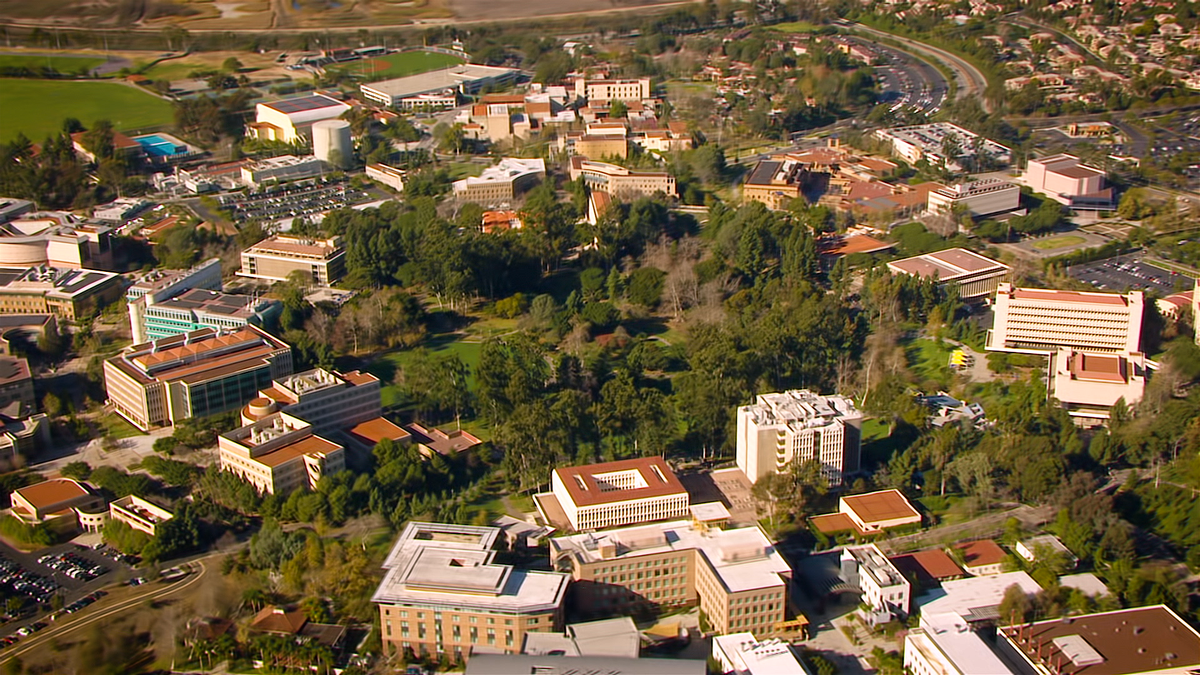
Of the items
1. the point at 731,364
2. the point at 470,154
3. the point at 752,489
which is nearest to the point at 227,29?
the point at 470,154

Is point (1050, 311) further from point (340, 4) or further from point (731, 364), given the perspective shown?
point (340, 4)

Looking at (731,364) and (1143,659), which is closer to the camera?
(1143,659)

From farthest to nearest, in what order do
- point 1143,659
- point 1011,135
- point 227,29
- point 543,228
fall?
point 227,29
point 1011,135
point 543,228
point 1143,659

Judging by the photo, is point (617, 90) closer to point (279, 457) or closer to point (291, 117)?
point (291, 117)

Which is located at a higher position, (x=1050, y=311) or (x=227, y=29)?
(x=227, y=29)

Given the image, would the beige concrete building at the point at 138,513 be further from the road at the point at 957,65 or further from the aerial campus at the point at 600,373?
the road at the point at 957,65

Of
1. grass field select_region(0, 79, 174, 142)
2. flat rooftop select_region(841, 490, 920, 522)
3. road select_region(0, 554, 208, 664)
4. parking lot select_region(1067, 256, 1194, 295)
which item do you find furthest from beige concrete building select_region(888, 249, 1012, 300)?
grass field select_region(0, 79, 174, 142)

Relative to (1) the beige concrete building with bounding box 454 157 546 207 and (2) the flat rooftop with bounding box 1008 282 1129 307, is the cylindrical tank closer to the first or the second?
(1) the beige concrete building with bounding box 454 157 546 207
